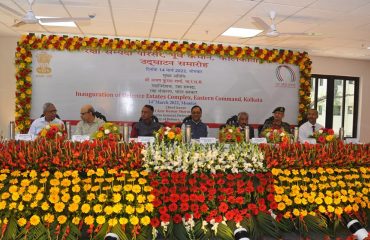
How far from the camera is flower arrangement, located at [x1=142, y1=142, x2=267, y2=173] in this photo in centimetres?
228

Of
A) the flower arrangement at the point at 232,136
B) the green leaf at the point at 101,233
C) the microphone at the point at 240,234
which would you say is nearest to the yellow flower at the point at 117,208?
the green leaf at the point at 101,233

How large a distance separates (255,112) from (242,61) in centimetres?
105

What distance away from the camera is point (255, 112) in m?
6.43

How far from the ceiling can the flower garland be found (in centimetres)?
16

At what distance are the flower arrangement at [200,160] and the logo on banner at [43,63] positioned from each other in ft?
13.1

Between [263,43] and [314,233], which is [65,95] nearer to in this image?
[263,43]

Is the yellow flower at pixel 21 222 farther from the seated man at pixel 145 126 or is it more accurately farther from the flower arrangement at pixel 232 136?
the seated man at pixel 145 126

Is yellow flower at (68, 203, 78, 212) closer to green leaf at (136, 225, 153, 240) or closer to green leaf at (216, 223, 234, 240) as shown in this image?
green leaf at (136, 225, 153, 240)

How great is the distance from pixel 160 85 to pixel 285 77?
259cm

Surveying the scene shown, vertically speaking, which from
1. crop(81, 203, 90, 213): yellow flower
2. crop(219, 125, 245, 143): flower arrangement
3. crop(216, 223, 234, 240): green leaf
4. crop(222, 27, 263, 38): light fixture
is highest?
crop(222, 27, 263, 38): light fixture

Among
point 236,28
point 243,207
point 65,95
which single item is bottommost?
point 243,207

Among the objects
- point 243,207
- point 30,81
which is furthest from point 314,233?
point 30,81

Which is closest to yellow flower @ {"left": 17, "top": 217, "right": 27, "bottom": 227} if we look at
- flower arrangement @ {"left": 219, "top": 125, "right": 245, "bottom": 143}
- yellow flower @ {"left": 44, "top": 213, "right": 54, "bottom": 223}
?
yellow flower @ {"left": 44, "top": 213, "right": 54, "bottom": 223}

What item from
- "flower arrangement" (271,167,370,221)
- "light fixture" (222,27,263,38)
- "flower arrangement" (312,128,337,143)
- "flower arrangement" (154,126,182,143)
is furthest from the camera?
"light fixture" (222,27,263,38)
